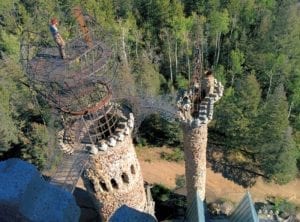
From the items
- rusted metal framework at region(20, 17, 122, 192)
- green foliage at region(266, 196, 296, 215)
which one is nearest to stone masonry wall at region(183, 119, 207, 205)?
rusted metal framework at region(20, 17, 122, 192)

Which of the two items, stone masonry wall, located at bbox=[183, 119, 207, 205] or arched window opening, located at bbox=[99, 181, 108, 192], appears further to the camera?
stone masonry wall, located at bbox=[183, 119, 207, 205]

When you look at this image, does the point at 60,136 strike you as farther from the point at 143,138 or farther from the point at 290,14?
the point at 290,14

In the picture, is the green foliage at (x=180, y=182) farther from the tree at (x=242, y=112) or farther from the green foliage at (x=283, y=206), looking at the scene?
the green foliage at (x=283, y=206)

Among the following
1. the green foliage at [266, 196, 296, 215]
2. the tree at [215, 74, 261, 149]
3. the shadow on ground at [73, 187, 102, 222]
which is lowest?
the green foliage at [266, 196, 296, 215]

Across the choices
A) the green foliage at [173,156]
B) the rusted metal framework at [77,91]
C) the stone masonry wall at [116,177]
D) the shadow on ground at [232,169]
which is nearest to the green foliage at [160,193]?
the green foliage at [173,156]

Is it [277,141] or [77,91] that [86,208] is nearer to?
[277,141]

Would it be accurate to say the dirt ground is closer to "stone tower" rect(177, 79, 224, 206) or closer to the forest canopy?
the forest canopy

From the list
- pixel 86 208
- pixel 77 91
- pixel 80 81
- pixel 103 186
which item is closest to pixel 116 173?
pixel 103 186
